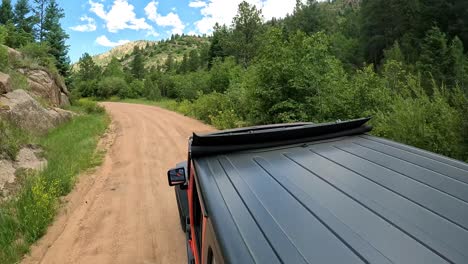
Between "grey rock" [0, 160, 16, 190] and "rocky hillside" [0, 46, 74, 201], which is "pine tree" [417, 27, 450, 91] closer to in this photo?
"rocky hillside" [0, 46, 74, 201]

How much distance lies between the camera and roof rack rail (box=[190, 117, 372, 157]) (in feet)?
9.13

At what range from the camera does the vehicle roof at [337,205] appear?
1.49 meters

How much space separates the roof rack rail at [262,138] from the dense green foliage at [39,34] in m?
19.4

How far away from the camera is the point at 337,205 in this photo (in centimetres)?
190

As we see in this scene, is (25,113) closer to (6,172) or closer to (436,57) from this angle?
(6,172)

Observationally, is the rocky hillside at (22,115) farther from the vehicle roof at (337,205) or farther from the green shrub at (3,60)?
the vehicle roof at (337,205)

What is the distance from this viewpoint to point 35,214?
577 centimetres

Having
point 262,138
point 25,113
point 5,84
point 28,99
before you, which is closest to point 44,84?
point 28,99

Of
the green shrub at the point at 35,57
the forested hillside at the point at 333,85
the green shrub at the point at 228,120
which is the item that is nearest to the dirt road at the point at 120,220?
the forested hillside at the point at 333,85

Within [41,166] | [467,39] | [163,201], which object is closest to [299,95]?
[163,201]

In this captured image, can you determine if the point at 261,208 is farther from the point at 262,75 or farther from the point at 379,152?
the point at 262,75

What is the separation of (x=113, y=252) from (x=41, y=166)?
4.60 meters

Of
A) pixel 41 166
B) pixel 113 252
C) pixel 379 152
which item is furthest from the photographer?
pixel 41 166

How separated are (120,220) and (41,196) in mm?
1537
